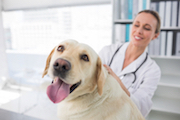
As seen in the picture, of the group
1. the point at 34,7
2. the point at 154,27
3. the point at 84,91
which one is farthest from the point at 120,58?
the point at 34,7

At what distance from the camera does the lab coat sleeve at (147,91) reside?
43.1 inches

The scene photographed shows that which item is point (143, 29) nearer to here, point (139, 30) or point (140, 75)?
point (139, 30)

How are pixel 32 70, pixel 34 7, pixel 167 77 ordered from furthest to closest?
→ pixel 32 70
pixel 34 7
pixel 167 77

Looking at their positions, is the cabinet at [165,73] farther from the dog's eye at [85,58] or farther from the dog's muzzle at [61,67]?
the dog's muzzle at [61,67]

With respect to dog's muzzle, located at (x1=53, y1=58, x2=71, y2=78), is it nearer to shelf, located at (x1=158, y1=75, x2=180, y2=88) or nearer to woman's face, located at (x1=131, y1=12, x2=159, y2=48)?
woman's face, located at (x1=131, y1=12, x2=159, y2=48)

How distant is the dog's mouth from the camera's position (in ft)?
1.75

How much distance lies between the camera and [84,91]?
0.62 m

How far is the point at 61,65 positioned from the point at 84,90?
Answer: 0.16 m

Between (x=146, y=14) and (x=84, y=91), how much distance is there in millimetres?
978

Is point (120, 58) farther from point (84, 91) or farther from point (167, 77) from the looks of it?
point (167, 77)

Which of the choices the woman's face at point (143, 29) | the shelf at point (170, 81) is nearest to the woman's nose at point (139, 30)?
the woman's face at point (143, 29)

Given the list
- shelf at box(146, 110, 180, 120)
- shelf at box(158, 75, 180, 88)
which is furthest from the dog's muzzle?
shelf at box(146, 110, 180, 120)

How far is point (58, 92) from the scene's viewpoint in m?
0.53

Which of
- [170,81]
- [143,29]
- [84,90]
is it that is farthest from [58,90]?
[170,81]
